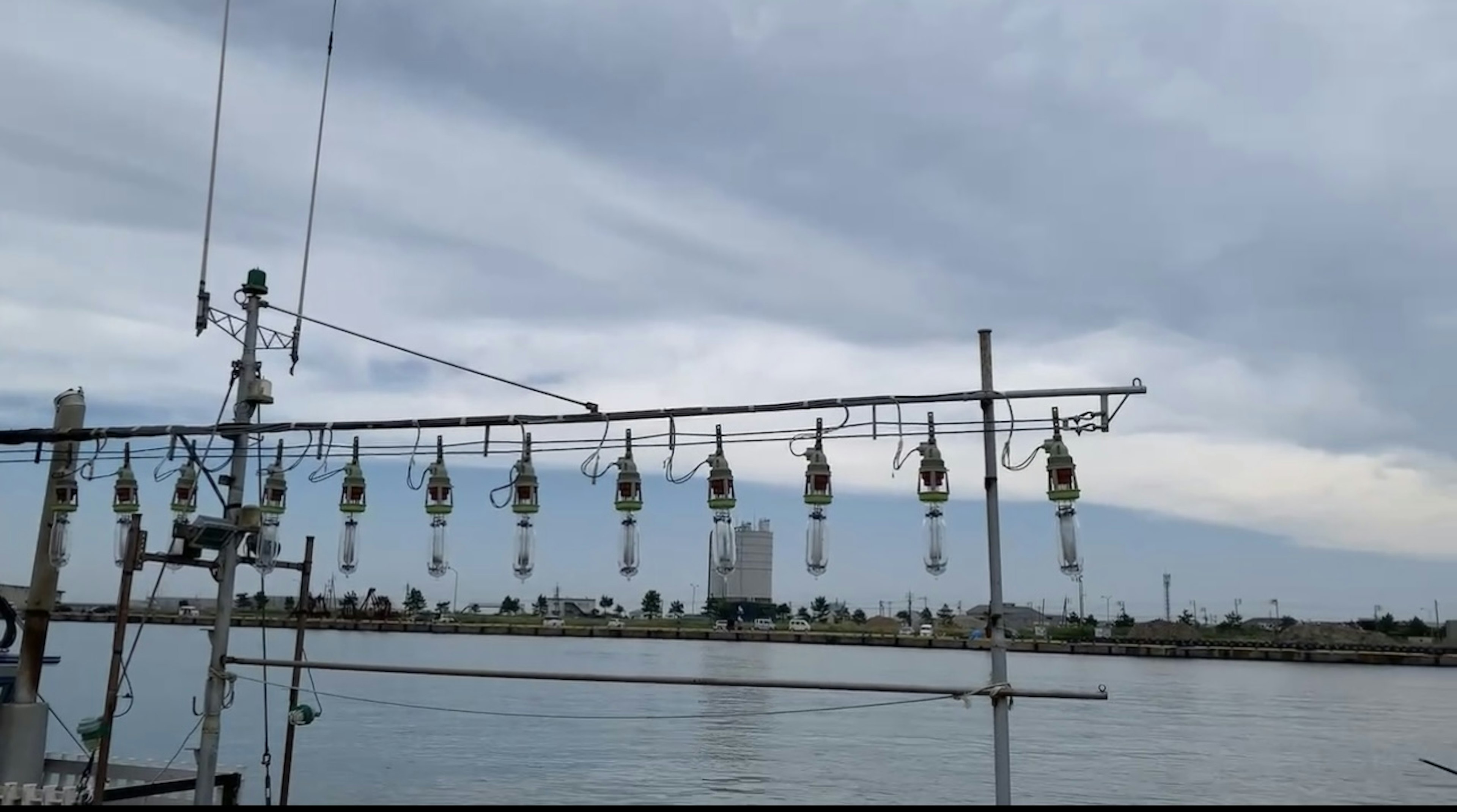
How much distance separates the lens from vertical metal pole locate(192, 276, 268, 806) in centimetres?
1095

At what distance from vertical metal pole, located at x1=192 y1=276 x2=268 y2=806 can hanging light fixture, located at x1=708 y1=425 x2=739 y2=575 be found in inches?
202

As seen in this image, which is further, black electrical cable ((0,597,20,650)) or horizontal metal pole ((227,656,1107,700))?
black electrical cable ((0,597,20,650))

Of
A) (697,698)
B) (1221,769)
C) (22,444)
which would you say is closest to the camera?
(22,444)

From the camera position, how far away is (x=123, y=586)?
11.1m

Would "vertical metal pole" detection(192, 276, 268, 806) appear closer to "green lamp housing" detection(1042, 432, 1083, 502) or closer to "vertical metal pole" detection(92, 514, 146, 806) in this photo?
"vertical metal pole" detection(92, 514, 146, 806)

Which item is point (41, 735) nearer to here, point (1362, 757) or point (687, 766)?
point (687, 766)

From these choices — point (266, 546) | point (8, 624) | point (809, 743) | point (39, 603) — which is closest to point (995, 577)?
point (266, 546)

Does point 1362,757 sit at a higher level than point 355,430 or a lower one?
lower

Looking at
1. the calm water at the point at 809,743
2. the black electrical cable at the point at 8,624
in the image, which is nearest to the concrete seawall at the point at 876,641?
the calm water at the point at 809,743

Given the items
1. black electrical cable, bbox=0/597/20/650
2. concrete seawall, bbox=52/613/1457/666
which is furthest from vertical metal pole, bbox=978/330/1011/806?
concrete seawall, bbox=52/613/1457/666

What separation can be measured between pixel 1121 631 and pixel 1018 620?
2683cm

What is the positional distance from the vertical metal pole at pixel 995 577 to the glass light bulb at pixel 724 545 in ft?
7.48

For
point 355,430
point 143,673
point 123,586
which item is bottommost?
point 143,673

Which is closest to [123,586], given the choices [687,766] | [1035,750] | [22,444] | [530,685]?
[22,444]
